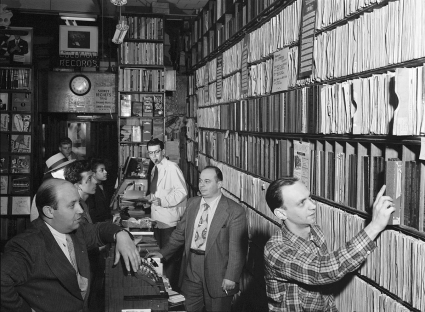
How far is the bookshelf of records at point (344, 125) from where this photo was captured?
5.99ft

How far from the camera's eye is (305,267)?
1850mm

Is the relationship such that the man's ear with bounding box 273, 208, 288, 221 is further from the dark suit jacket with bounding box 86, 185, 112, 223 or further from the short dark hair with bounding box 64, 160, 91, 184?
the dark suit jacket with bounding box 86, 185, 112, 223

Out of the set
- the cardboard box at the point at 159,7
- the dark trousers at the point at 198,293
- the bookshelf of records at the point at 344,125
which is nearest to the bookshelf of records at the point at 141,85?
the cardboard box at the point at 159,7

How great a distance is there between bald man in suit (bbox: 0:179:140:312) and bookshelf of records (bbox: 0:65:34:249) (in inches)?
238

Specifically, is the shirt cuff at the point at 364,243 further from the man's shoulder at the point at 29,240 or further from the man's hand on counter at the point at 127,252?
the man's shoulder at the point at 29,240

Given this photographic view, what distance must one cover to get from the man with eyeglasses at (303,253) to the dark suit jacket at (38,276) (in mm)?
932

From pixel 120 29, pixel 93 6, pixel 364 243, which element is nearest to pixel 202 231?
pixel 364 243

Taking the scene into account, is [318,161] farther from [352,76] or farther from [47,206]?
[47,206]

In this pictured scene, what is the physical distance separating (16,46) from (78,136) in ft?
6.53

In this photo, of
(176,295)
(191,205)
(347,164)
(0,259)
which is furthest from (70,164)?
(347,164)

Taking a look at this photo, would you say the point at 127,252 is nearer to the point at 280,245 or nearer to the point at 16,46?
the point at 280,245

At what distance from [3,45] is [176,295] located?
22.2 feet

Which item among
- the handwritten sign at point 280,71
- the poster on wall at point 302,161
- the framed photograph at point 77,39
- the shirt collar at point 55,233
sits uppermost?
the framed photograph at point 77,39

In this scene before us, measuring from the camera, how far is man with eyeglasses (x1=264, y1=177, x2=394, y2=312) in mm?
1776
